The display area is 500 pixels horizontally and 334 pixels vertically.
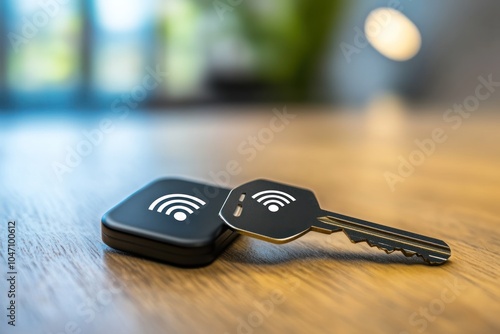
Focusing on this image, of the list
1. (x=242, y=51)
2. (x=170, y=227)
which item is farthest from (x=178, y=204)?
(x=242, y=51)

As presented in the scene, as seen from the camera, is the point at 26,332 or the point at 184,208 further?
the point at 184,208

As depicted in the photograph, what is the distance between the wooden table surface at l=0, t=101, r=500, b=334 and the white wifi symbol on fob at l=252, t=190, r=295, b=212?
0.16ft

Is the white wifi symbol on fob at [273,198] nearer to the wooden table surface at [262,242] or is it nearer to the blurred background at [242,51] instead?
the wooden table surface at [262,242]

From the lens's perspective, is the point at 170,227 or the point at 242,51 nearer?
the point at 170,227

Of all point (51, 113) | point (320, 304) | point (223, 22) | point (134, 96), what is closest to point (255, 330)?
point (320, 304)

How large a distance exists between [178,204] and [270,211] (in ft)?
0.33

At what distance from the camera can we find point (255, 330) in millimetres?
406

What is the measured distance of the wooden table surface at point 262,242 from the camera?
Result: 1.40ft

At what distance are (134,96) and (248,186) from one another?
1.11m

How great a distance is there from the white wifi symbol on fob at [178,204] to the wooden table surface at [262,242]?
6 centimetres

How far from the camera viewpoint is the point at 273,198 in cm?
56

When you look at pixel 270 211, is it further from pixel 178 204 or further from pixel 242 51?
pixel 242 51

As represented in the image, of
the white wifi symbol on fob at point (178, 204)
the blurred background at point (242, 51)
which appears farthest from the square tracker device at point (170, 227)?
the blurred background at point (242, 51)

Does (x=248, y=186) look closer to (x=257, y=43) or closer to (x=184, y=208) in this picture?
(x=184, y=208)
